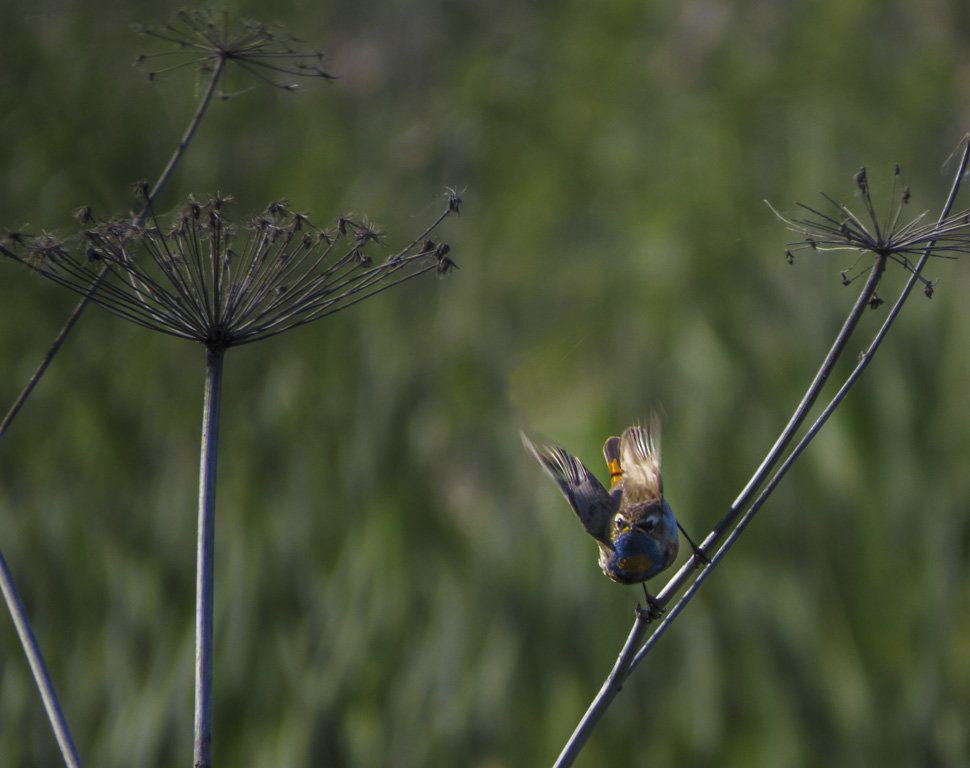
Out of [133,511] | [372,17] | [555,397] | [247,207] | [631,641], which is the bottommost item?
[631,641]

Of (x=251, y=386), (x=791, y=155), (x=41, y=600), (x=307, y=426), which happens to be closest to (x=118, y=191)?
(x=251, y=386)

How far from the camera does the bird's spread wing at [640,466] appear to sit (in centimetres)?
116

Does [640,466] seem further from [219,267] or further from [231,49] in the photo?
[231,49]

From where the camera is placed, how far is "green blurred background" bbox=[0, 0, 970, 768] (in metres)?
3.79

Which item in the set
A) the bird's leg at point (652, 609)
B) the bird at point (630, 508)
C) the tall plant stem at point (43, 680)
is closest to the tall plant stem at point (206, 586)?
the tall plant stem at point (43, 680)

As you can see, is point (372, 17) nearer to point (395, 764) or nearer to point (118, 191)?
point (118, 191)

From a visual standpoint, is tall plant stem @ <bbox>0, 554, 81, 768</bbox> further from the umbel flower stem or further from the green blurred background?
the green blurred background

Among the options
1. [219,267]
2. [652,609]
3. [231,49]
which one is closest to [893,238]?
[652,609]

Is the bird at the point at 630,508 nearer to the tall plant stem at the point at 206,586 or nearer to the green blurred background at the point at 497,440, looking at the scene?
the tall plant stem at the point at 206,586

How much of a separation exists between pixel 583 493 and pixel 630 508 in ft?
0.21

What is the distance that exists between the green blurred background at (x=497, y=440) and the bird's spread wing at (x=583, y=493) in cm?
197

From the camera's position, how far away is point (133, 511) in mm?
4250

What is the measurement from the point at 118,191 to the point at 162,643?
1950 millimetres

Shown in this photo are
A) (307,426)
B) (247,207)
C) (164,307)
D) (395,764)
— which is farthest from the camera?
(247,207)
